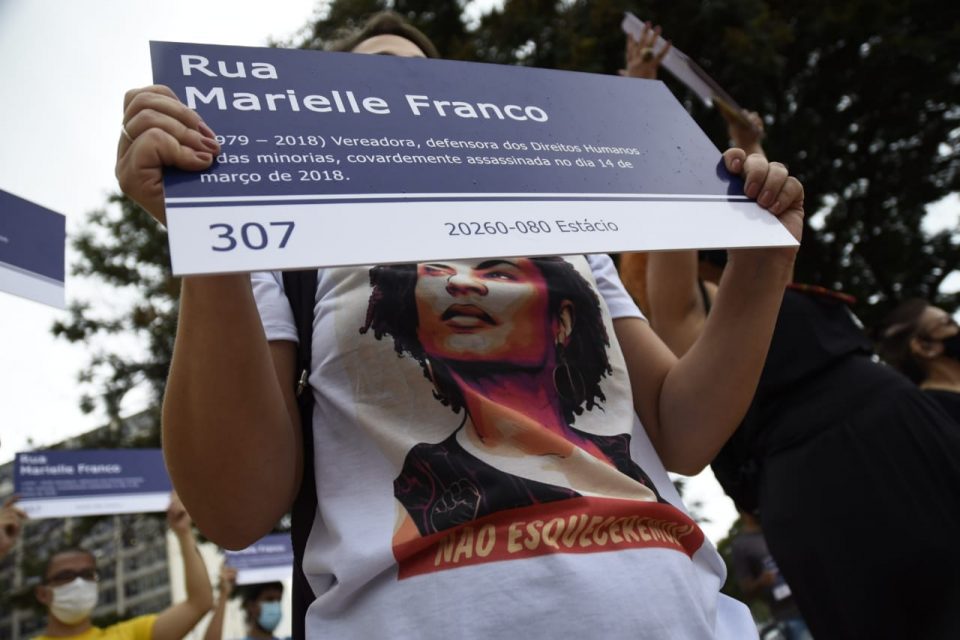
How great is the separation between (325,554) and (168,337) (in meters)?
11.7

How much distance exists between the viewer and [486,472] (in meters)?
1.16

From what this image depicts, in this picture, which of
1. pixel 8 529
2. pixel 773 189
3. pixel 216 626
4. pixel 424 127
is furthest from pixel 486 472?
pixel 216 626

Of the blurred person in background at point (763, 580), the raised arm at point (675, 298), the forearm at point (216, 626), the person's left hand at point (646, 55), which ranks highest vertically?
the person's left hand at point (646, 55)

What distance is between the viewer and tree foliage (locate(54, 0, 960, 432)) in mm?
7434

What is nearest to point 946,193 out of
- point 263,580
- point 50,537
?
point 263,580

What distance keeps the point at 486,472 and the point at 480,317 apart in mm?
293

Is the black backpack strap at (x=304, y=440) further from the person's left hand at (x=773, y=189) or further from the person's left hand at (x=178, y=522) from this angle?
the person's left hand at (x=178, y=522)

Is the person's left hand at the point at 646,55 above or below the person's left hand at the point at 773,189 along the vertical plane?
above

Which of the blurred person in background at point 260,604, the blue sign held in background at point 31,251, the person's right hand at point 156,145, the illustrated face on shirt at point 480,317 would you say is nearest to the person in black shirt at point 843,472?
the illustrated face on shirt at point 480,317

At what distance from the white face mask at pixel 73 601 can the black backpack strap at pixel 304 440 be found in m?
4.17

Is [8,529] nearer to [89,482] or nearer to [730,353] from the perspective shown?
[89,482]

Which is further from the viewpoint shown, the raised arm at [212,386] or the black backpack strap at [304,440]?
the black backpack strap at [304,440]

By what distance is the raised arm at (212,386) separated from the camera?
41.5 inches

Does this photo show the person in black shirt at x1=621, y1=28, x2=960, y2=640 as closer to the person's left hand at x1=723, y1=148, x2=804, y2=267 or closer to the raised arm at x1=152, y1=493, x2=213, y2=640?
the person's left hand at x1=723, y1=148, x2=804, y2=267
